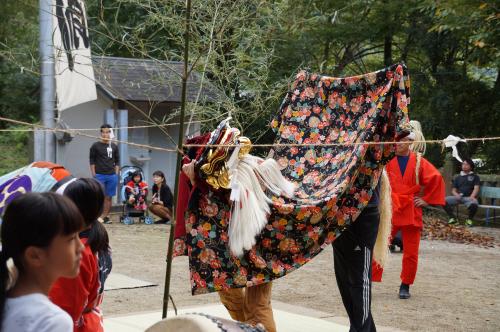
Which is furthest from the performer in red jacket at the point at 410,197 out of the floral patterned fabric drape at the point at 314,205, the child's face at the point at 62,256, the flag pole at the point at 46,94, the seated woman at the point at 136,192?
the seated woman at the point at 136,192

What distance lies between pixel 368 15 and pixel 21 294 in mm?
14282

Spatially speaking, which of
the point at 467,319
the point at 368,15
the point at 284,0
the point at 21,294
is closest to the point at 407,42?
the point at 368,15

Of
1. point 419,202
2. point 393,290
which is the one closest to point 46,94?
point 393,290

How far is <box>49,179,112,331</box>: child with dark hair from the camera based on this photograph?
121 inches

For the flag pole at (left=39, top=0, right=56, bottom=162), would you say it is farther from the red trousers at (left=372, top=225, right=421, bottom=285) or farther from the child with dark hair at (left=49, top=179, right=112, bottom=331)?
the child with dark hair at (left=49, top=179, right=112, bottom=331)

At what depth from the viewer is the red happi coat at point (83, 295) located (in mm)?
3160

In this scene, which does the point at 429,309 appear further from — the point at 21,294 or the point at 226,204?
the point at 21,294

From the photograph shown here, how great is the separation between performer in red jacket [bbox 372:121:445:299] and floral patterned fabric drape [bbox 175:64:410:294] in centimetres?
222

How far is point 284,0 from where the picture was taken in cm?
766

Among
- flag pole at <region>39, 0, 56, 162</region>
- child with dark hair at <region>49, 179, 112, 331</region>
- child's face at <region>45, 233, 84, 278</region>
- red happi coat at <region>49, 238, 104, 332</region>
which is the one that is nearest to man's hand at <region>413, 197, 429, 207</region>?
child with dark hair at <region>49, 179, 112, 331</region>

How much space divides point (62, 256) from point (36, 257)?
0.07 meters

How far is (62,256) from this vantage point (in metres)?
2.22

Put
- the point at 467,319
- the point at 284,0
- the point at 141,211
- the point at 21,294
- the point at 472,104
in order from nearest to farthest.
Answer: the point at 21,294, the point at 467,319, the point at 284,0, the point at 141,211, the point at 472,104

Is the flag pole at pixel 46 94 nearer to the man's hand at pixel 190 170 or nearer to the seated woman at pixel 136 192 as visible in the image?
the seated woman at pixel 136 192
